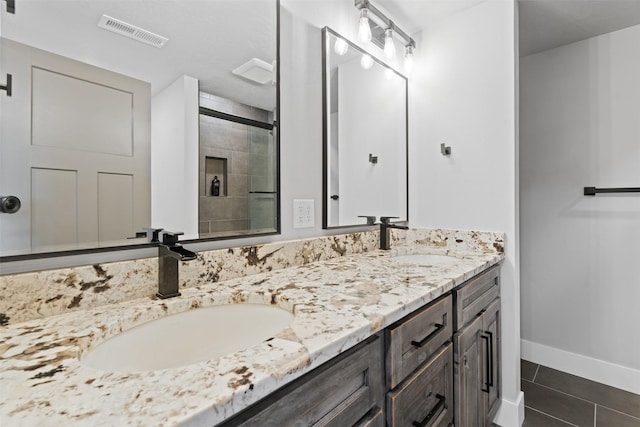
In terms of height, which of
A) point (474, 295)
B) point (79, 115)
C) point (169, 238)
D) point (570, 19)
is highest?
point (570, 19)

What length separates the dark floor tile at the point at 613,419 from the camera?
159cm

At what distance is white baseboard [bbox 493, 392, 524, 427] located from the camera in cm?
157

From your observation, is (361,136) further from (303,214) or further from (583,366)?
(583,366)

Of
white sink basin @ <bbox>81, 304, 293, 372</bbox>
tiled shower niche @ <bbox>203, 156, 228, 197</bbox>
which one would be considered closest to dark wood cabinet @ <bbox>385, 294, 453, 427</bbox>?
white sink basin @ <bbox>81, 304, 293, 372</bbox>

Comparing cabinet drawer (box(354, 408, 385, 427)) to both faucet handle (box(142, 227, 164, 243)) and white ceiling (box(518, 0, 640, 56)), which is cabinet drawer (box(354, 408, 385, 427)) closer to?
faucet handle (box(142, 227, 164, 243))

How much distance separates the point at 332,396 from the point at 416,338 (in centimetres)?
36

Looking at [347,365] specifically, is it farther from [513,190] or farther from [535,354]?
[535,354]

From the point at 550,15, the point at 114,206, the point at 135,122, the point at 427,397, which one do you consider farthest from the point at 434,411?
the point at 550,15

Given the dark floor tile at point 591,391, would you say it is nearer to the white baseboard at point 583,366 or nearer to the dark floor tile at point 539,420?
the white baseboard at point 583,366

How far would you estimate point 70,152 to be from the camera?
74cm

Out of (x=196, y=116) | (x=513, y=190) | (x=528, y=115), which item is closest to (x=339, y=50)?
(x=196, y=116)

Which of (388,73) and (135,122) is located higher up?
(388,73)

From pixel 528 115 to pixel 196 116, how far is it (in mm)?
2412

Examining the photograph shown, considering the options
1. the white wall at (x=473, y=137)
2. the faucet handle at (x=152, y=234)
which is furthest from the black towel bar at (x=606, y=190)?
the faucet handle at (x=152, y=234)
